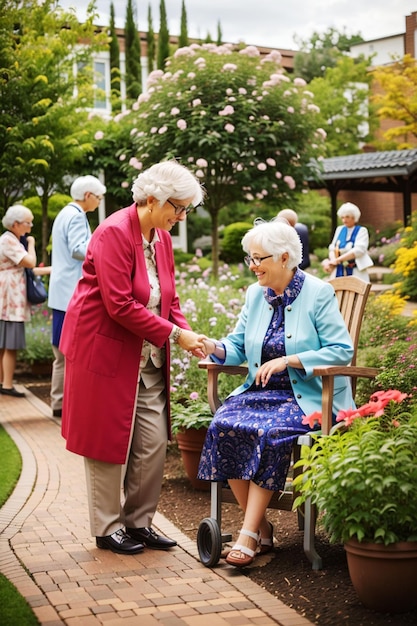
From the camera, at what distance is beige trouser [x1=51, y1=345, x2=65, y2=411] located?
834 centimetres

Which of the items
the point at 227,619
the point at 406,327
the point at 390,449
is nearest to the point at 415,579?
the point at 390,449

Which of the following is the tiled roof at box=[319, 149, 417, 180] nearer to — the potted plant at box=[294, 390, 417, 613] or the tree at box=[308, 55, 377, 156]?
the tree at box=[308, 55, 377, 156]

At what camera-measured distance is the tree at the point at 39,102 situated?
1251cm

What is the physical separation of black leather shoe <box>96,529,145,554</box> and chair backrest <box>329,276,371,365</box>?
1527 millimetres

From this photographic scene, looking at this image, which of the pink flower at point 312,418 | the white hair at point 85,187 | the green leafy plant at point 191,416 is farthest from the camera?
the white hair at point 85,187

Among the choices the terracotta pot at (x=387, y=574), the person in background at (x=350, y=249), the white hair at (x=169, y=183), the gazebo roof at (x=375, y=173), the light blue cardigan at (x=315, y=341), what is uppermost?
the gazebo roof at (x=375, y=173)

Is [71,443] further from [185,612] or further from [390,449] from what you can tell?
[390,449]

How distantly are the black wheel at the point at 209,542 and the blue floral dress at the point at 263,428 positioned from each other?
0.24 m

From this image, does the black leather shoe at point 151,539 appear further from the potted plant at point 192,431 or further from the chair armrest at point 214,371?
the potted plant at point 192,431

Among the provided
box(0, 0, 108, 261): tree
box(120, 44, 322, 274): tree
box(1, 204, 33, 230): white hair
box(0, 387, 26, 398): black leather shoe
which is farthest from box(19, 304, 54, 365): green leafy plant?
box(120, 44, 322, 274): tree

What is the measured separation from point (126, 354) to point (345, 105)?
98.3 ft

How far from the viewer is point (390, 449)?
3.69m

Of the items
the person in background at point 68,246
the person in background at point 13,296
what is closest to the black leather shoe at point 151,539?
the person in background at point 68,246

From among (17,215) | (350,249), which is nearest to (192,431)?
(17,215)
